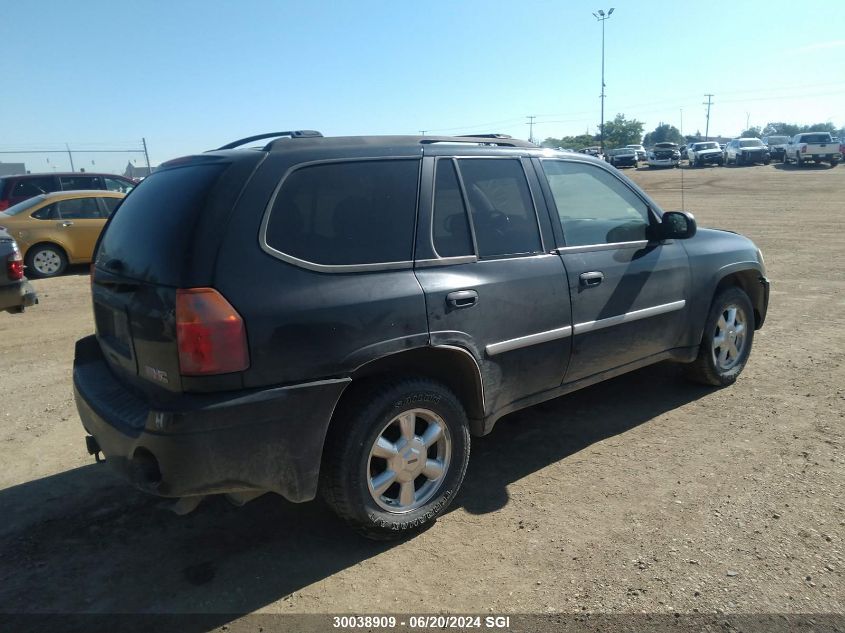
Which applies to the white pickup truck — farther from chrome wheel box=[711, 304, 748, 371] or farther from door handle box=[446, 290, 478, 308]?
door handle box=[446, 290, 478, 308]

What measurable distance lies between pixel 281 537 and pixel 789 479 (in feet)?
9.35

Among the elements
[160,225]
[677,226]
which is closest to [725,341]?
[677,226]

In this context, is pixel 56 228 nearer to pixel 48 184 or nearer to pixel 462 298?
pixel 48 184

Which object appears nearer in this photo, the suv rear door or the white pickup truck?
the suv rear door

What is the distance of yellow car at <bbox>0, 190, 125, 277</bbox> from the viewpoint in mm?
11117

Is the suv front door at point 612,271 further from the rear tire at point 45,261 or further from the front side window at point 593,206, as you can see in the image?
the rear tire at point 45,261

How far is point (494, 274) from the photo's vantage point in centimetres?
344

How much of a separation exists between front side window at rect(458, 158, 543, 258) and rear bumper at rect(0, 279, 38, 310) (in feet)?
16.9

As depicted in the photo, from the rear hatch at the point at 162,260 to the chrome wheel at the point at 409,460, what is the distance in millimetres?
1004

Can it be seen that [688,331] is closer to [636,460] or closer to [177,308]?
[636,460]

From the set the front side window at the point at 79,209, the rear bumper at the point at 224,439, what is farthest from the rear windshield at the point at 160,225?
the front side window at the point at 79,209

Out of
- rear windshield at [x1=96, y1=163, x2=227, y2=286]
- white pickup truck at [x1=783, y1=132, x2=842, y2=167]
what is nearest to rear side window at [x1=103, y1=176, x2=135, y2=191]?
rear windshield at [x1=96, y1=163, x2=227, y2=286]

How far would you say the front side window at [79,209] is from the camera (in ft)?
38.1

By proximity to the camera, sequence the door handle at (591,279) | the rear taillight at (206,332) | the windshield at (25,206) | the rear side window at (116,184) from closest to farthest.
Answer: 1. the rear taillight at (206,332)
2. the door handle at (591,279)
3. the windshield at (25,206)
4. the rear side window at (116,184)
